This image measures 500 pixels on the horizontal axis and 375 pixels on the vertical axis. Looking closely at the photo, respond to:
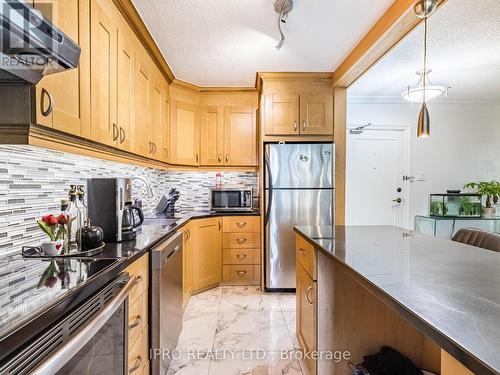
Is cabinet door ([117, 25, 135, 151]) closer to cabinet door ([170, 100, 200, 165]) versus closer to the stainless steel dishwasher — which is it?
the stainless steel dishwasher

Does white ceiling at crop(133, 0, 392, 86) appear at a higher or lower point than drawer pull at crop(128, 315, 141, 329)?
higher

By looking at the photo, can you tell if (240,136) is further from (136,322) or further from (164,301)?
(136,322)

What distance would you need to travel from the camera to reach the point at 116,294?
3.42 feet

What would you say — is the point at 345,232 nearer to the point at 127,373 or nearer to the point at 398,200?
the point at 127,373

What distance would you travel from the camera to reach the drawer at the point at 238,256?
325cm

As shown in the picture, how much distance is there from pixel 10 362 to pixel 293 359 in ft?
5.73

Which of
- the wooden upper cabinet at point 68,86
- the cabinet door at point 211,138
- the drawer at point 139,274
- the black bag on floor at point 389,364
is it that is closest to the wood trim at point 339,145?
the cabinet door at point 211,138

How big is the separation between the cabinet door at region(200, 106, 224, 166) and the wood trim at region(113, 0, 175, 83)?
2.42 ft

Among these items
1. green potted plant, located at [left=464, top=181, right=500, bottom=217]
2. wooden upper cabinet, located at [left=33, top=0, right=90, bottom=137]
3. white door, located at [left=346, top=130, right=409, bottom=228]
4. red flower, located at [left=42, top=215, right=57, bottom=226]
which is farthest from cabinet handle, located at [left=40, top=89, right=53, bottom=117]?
green potted plant, located at [left=464, top=181, right=500, bottom=217]

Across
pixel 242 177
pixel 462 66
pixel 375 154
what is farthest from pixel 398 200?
pixel 242 177

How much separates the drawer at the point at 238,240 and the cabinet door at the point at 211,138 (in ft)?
2.97

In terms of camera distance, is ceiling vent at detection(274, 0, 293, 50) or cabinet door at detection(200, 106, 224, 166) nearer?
ceiling vent at detection(274, 0, 293, 50)

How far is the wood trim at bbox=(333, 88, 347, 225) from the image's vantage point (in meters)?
3.10

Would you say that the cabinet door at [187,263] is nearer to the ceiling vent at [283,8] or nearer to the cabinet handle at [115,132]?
the cabinet handle at [115,132]
